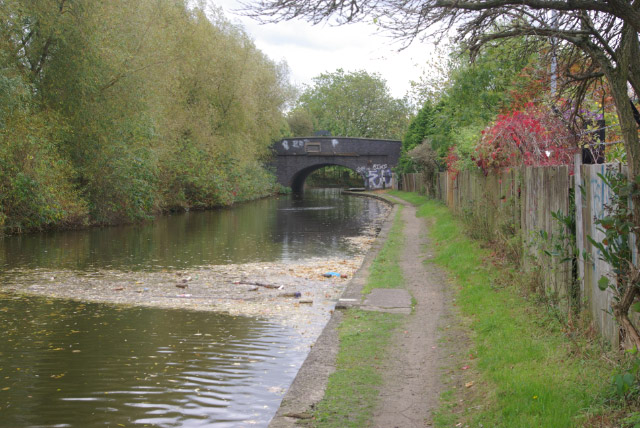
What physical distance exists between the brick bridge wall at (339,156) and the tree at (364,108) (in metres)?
18.8

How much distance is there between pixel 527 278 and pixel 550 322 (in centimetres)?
177

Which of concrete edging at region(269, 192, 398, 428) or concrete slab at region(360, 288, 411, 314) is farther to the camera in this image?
concrete slab at region(360, 288, 411, 314)

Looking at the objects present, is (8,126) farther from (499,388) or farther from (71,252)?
(499,388)

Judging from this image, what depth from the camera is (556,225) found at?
686 cm

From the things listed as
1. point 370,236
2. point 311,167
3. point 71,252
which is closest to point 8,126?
point 71,252

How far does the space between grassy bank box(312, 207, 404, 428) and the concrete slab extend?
24 cm

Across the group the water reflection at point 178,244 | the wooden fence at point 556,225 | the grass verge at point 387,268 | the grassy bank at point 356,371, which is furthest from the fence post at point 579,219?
the water reflection at point 178,244

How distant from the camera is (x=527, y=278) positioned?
26.7ft

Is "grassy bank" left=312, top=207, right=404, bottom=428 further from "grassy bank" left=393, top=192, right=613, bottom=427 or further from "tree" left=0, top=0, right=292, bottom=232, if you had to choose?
"tree" left=0, top=0, right=292, bottom=232

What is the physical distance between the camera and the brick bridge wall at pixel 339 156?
6084cm

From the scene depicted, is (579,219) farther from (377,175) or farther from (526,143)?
(377,175)

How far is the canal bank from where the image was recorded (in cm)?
491

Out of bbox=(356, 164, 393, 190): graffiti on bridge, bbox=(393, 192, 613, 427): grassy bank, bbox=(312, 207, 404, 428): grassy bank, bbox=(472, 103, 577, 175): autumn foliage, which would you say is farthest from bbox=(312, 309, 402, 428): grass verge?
bbox=(356, 164, 393, 190): graffiti on bridge

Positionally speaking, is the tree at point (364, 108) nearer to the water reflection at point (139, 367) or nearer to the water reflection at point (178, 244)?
the water reflection at point (178, 244)
